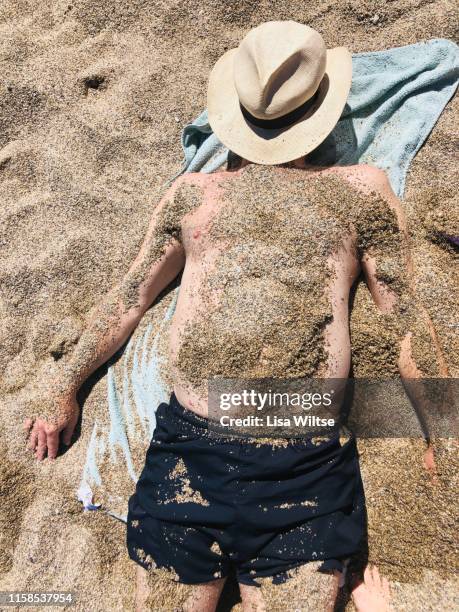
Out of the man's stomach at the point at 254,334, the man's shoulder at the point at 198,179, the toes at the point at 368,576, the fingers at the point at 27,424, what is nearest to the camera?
the man's stomach at the point at 254,334

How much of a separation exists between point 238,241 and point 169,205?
41 cm

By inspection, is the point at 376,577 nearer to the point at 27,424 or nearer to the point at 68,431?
the point at 68,431

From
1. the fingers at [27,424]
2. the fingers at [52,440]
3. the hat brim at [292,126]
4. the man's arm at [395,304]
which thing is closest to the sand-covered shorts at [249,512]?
the man's arm at [395,304]

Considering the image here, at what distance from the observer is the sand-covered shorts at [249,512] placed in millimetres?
1489

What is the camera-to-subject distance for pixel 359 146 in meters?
2.10

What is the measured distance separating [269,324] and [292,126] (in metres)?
0.82

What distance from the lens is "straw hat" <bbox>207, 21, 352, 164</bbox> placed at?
164 centimetres

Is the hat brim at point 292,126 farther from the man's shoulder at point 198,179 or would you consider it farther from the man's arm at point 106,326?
the man's arm at point 106,326

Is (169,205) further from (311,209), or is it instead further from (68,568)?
(68,568)

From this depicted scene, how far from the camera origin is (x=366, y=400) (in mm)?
1817

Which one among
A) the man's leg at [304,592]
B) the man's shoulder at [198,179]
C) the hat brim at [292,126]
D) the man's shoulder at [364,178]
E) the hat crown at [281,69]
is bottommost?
the man's leg at [304,592]

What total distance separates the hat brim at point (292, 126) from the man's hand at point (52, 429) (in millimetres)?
1355

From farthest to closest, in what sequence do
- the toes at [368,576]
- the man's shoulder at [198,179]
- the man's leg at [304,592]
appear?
the man's shoulder at [198,179] → the toes at [368,576] → the man's leg at [304,592]

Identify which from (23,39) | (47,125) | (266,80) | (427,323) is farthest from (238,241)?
(23,39)
